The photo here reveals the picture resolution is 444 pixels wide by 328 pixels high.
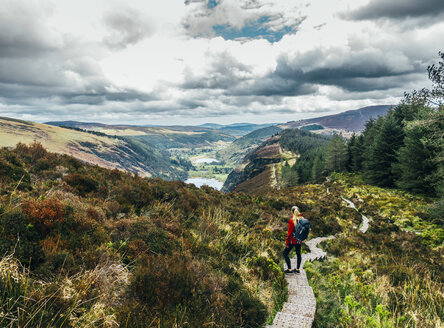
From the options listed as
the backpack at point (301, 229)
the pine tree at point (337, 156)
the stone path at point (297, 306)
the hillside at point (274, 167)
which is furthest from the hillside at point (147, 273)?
the hillside at point (274, 167)

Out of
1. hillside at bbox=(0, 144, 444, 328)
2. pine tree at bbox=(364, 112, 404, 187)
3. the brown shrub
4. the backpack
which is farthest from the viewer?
pine tree at bbox=(364, 112, 404, 187)

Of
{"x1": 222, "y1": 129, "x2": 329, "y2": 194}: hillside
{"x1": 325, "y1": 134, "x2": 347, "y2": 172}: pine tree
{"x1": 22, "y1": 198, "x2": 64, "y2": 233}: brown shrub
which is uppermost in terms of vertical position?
{"x1": 22, "y1": 198, "x2": 64, "y2": 233}: brown shrub

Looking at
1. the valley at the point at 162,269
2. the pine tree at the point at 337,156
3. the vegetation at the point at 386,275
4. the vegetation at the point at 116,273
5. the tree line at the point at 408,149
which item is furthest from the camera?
the pine tree at the point at 337,156

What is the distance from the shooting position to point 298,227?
7.65m

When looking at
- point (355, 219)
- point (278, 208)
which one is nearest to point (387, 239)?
point (355, 219)

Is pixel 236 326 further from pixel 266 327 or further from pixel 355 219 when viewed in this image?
pixel 355 219

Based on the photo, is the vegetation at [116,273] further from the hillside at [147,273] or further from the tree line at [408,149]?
the tree line at [408,149]

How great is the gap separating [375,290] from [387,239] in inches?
362

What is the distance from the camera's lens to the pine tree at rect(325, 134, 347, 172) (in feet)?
191

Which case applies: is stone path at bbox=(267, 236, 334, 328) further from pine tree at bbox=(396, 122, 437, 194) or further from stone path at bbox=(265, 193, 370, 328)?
pine tree at bbox=(396, 122, 437, 194)

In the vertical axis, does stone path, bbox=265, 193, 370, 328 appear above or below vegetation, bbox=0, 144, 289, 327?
below

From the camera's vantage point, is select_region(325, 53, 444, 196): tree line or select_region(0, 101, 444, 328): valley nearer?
select_region(0, 101, 444, 328): valley

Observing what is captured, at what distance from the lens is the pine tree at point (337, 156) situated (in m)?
58.3

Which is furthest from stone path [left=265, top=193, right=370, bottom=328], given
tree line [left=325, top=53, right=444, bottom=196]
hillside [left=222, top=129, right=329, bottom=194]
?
hillside [left=222, top=129, right=329, bottom=194]
